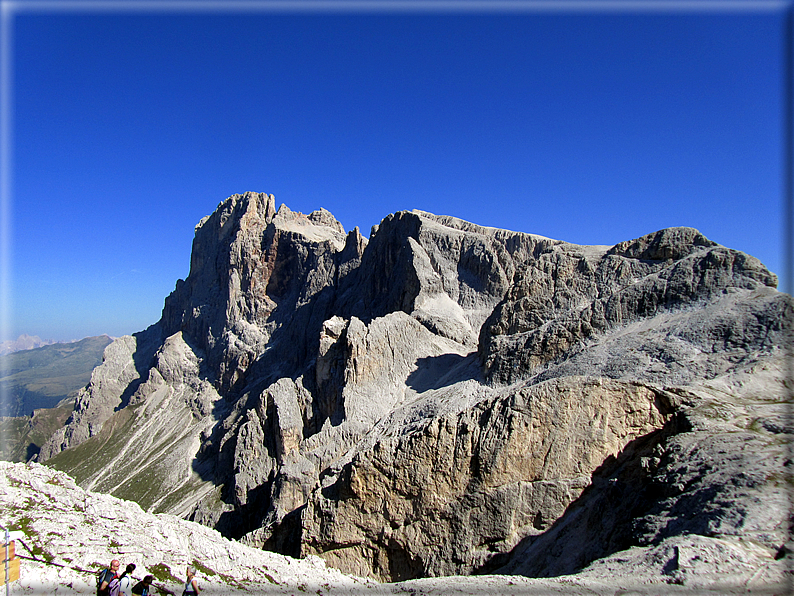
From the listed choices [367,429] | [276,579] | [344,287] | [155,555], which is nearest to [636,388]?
[276,579]

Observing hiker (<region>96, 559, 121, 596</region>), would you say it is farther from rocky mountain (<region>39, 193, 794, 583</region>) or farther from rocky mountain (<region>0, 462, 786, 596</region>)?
rocky mountain (<region>39, 193, 794, 583</region>)

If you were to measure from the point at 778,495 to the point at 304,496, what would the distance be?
48.7 m

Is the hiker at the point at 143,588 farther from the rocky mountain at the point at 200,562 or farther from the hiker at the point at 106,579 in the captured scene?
the rocky mountain at the point at 200,562

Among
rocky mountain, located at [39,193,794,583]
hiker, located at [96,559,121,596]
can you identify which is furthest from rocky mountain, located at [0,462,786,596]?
hiker, located at [96,559,121,596]

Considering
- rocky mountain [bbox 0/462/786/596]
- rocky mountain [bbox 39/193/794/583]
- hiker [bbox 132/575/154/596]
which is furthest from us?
rocky mountain [bbox 39/193/794/583]

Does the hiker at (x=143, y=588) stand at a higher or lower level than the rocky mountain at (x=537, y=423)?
lower

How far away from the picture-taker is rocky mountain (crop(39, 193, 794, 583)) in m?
21.5

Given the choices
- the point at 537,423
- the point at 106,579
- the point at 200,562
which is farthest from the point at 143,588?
the point at 537,423

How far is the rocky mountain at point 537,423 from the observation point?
848 inches

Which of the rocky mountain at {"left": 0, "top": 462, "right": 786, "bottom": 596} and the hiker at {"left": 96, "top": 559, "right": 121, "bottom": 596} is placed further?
the rocky mountain at {"left": 0, "top": 462, "right": 786, "bottom": 596}

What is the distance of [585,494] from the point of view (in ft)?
94.3

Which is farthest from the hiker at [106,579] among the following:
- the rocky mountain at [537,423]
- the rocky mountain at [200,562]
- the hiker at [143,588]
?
the rocky mountain at [537,423]

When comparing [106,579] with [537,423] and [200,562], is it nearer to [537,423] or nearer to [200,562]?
[200,562]

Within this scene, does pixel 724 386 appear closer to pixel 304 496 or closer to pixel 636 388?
pixel 636 388
